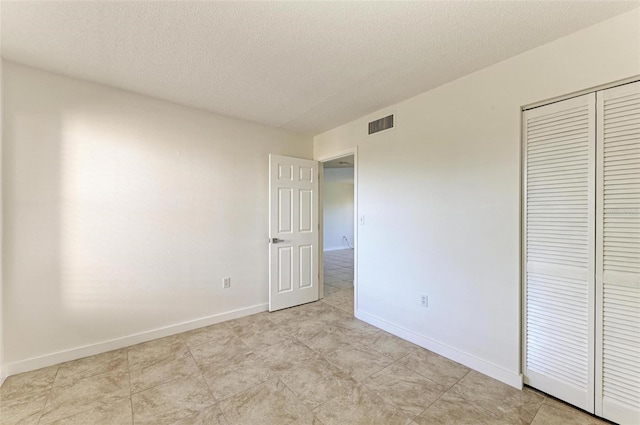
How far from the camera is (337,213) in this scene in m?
9.55

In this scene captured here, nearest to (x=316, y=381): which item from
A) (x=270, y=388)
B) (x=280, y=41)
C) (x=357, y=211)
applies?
(x=270, y=388)

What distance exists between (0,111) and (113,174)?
32.1 inches

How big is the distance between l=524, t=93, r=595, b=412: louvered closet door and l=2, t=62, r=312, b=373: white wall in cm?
292

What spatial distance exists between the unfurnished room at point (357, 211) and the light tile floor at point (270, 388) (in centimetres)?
2

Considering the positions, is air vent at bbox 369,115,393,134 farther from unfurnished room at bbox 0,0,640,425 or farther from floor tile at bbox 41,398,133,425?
floor tile at bbox 41,398,133,425

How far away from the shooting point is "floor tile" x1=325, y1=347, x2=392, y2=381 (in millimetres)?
2150

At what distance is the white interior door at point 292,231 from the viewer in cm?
349

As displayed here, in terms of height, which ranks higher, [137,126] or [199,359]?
[137,126]

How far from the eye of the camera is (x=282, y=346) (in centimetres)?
257

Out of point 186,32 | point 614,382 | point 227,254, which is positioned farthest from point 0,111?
point 614,382

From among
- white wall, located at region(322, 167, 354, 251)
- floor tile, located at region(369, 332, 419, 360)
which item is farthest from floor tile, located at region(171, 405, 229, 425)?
white wall, located at region(322, 167, 354, 251)

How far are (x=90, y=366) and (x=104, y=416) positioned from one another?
798 millimetres

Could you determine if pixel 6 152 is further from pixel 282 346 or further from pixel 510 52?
pixel 510 52

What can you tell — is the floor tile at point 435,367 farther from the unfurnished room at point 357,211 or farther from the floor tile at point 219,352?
the floor tile at point 219,352
